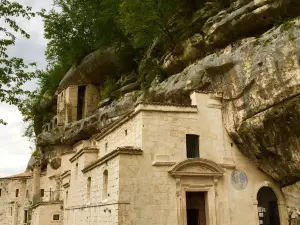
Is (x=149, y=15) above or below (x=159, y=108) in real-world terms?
above

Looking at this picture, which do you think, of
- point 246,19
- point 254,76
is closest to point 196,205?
point 254,76

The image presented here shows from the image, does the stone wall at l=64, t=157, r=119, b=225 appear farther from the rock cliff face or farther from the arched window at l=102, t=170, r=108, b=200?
the rock cliff face

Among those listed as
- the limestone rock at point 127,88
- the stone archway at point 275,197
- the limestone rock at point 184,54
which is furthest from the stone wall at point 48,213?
the stone archway at point 275,197

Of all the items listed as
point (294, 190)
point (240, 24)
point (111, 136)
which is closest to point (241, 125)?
point (294, 190)

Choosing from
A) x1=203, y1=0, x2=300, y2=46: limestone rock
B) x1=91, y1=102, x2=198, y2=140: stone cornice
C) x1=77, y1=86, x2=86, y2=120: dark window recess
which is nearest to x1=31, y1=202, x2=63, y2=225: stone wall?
x1=77, y1=86, x2=86, y2=120: dark window recess

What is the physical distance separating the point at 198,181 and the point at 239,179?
2353 mm

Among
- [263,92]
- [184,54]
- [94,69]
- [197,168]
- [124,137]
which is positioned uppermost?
[94,69]

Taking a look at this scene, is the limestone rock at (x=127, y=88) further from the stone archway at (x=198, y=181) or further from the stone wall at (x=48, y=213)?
the stone archway at (x=198, y=181)

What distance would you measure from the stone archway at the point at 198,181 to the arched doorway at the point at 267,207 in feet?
8.73

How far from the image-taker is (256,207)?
53.7 ft

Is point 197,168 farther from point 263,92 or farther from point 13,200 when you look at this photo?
point 13,200

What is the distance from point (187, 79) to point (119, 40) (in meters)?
15.1

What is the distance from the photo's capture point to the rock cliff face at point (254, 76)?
44.9 ft

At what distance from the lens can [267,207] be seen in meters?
16.8
